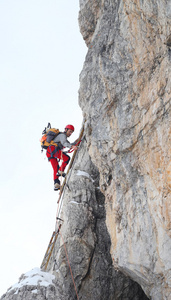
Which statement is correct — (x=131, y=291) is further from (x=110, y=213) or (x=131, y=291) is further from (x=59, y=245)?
(x=110, y=213)

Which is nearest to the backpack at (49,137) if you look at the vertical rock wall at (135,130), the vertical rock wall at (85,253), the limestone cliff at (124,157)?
the vertical rock wall at (85,253)

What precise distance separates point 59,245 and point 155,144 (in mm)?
6851

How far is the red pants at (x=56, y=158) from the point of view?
15517 mm

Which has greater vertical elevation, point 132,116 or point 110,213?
point 132,116

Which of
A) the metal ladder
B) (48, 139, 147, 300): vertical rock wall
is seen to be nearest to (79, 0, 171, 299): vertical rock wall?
(48, 139, 147, 300): vertical rock wall

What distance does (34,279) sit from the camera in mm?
11273

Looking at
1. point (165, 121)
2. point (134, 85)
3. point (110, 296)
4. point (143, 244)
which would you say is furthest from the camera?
point (110, 296)

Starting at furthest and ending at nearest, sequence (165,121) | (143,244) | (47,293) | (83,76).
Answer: (83,76)
(47,293)
(143,244)
(165,121)

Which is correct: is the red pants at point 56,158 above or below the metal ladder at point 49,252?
above

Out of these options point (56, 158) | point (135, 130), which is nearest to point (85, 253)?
point (56, 158)

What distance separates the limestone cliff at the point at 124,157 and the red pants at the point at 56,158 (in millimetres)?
2442

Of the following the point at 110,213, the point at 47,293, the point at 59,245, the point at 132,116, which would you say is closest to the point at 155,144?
the point at 132,116

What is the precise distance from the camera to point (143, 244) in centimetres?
888

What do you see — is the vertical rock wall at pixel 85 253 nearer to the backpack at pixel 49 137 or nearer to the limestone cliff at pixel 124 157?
the limestone cliff at pixel 124 157
